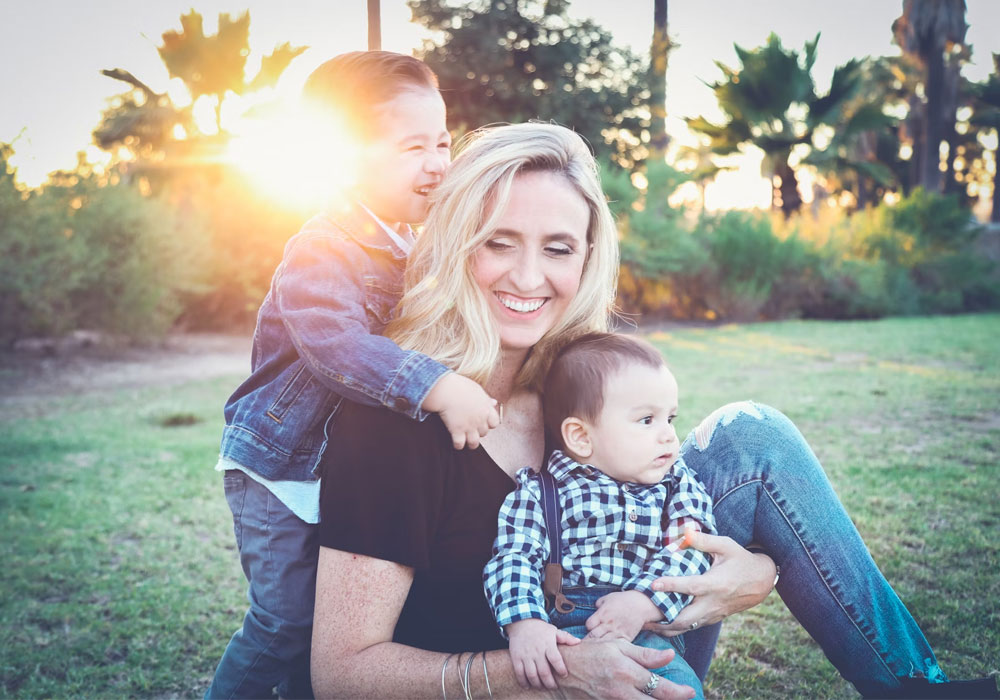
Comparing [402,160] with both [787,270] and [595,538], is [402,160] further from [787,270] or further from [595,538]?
[787,270]

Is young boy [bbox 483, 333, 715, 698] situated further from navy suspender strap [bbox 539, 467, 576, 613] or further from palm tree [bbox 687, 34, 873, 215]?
palm tree [bbox 687, 34, 873, 215]

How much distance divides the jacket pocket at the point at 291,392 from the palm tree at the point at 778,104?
2045cm

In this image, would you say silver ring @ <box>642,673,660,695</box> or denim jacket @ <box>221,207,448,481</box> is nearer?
silver ring @ <box>642,673,660,695</box>

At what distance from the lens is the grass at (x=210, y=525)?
287 centimetres

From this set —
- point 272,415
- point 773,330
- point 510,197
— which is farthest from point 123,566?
point 773,330

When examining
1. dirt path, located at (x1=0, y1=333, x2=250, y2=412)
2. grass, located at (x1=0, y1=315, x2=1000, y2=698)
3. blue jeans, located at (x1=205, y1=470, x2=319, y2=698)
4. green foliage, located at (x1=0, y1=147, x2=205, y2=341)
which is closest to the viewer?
blue jeans, located at (x1=205, y1=470, x2=319, y2=698)

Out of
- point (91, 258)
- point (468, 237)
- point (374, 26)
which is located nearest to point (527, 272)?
point (468, 237)

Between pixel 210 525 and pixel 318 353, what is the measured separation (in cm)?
333

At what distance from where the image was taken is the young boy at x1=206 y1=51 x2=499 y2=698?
171cm

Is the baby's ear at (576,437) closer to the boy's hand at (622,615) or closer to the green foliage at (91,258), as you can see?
the boy's hand at (622,615)

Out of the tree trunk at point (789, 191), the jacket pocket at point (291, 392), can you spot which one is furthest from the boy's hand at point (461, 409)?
the tree trunk at point (789, 191)

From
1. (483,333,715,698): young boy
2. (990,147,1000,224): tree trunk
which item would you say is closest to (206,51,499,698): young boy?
(483,333,715,698): young boy

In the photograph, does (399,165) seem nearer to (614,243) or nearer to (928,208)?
(614,243)

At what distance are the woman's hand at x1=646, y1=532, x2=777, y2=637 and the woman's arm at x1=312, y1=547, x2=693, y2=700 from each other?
0.68 ft
